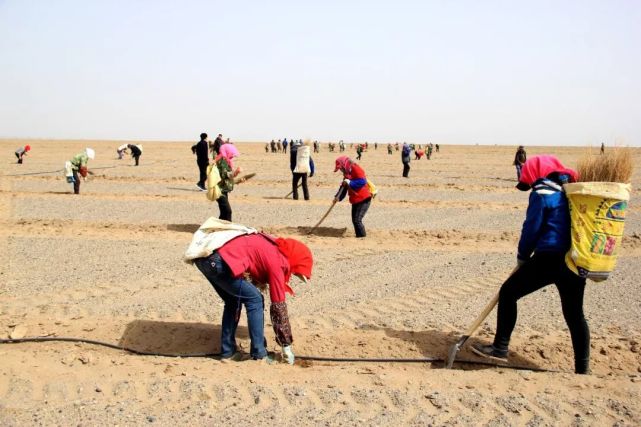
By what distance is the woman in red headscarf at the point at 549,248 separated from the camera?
438 cm

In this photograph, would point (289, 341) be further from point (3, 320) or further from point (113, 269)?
point (113, 269)

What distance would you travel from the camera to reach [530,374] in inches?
177

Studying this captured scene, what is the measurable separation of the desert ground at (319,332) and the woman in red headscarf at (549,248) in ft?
1.55

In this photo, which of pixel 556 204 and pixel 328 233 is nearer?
pixel 556 204

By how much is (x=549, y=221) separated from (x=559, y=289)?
589mm

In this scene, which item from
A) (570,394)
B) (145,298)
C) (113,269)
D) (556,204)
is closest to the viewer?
(570,394)

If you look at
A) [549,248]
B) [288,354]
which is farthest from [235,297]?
[549,248]

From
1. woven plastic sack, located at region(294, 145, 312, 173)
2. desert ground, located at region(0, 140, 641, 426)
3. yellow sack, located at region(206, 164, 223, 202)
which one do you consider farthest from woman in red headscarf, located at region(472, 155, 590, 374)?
woven plastic sack, located at region(294, 145, 312, 173)

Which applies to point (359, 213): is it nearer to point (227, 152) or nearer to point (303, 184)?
point (227, 152)

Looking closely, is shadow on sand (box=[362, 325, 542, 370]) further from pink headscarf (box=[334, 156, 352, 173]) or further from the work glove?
pink headscarf (box=[334, 156, 352, 173])

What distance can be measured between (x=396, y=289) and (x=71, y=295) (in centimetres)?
412

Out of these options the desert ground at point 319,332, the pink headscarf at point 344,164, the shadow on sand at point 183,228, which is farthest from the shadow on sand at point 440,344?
the shadow on sand at point 183,228

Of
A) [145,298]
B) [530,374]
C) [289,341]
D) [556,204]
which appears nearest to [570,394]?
[530,374]

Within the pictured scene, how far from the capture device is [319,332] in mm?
5754
